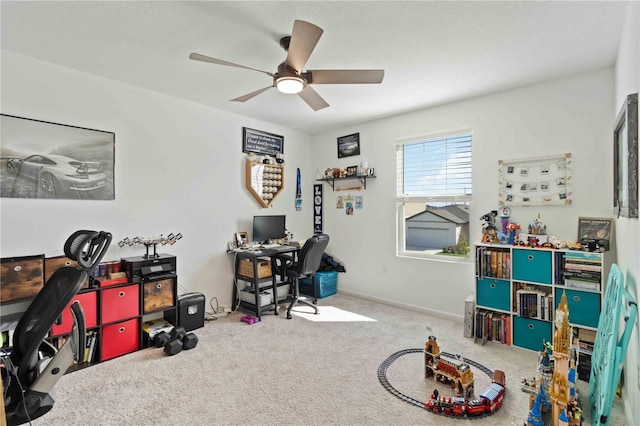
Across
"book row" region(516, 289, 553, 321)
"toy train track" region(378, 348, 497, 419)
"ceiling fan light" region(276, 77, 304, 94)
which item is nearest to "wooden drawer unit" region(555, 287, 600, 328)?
"book row" region(516, 289, 553, 321)

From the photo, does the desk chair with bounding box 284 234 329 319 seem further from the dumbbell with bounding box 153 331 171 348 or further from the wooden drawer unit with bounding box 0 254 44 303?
the wooden drawer unit with bounding box 0 254 44 303

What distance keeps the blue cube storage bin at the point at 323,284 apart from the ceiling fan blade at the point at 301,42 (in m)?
2.94

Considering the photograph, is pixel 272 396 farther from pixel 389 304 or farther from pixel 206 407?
pixel 389 304

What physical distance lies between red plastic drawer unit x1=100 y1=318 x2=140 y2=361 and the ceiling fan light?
2390mm

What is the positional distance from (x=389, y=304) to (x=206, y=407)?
104 inches

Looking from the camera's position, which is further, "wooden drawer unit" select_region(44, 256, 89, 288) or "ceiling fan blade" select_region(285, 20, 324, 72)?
"wooden drawer unit" select_region(44, 256, 89, 288)

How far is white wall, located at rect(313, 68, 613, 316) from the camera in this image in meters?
2.72

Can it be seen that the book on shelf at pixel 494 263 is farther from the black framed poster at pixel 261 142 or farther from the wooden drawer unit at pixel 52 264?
the wooden drawer unit at pixel 52 264

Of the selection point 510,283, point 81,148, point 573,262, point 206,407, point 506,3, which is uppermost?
point 506,3

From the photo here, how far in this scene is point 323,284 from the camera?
4.42 metres

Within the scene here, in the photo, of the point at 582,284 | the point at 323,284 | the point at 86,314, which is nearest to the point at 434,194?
the point at 582,284

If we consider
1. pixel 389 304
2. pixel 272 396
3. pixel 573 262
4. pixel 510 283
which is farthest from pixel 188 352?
pixel 573 262

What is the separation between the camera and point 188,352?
9.07 ft

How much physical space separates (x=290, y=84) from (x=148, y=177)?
190 centimetres
